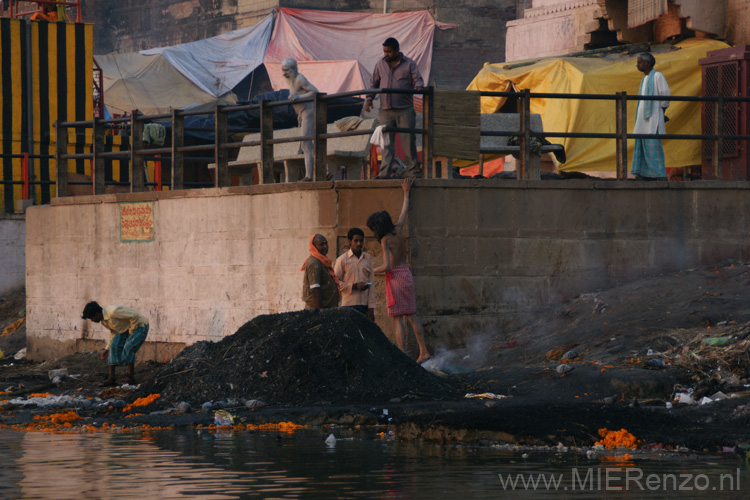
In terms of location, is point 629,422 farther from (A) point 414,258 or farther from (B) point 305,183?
(B) point 305,183

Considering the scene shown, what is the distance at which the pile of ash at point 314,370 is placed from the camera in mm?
11125

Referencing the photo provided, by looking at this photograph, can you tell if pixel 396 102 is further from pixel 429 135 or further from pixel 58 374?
pixel 58 374

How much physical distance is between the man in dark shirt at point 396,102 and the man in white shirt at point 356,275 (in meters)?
1.30

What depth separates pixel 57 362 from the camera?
54.1 feet

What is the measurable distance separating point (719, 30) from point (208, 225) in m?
8.39

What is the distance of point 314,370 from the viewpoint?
37.2 ft

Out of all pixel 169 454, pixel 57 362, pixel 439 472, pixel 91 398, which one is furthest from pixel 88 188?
pixel 439 472

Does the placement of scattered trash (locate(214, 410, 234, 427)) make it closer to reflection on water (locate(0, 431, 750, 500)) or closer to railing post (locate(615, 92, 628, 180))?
reflection on water (locate(0, 431, 750, 500))

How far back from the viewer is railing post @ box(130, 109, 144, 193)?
53.2 ft

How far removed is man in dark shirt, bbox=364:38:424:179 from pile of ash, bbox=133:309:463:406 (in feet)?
7.51

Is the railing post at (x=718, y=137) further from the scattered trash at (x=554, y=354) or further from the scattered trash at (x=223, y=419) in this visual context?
the scattered trash at (x=223, y=419)

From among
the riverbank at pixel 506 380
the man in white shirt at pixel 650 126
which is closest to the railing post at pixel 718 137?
the man in white shirt at pixel 650 126

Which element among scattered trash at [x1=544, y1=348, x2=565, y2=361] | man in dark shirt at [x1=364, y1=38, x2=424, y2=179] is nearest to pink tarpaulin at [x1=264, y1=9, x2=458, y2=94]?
man in dark shirt at [x1=364, y1=38, x2=424, y2=179]

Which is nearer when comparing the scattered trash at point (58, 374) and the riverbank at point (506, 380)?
the riverbank at point (506, 380)
